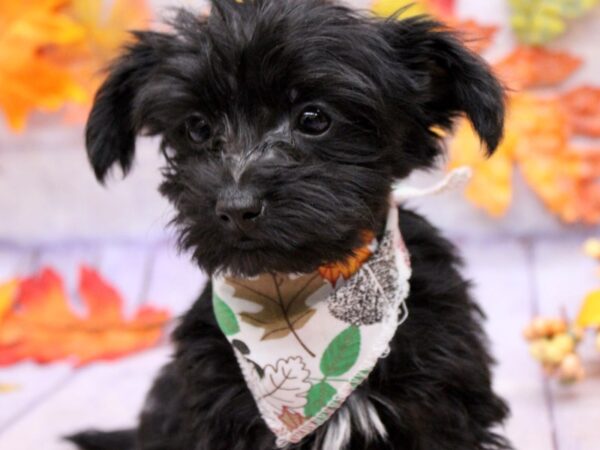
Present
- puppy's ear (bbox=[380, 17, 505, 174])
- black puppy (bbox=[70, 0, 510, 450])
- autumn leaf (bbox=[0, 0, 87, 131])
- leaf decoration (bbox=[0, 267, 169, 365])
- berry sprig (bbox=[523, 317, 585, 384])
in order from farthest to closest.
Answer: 1. autumn leaf (bbox=[0, 0, 87, 131])
2. leaf decoration (bbox=[0, 267, 169, 365])
3. berry sprig (bbox=[523, 317, 585, 384])
4. puppy's ear (bbox=[380, 17, 505, 174])
5. black puppy (bbox=[70, 0, 510, 450])

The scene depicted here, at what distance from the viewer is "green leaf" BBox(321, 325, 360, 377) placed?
Result: 2.50 metres

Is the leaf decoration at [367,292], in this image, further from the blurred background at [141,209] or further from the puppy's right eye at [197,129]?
the blurred background at [141,209]

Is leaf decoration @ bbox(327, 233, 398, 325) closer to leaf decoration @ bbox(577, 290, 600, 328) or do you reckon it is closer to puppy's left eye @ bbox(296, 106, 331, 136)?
puppy's left eye @ bbox(296, 106, 331, 136)

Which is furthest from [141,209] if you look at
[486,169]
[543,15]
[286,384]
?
[286,384]

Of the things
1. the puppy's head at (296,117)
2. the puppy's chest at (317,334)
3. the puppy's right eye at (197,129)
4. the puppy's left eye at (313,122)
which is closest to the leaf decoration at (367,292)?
the puppy's chest at (317,334)

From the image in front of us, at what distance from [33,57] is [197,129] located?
2164 millimetres

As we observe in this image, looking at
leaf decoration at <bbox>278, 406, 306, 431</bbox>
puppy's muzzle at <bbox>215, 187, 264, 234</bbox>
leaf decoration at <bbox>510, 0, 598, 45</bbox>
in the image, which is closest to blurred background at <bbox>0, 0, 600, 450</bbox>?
leaf decoration at <bbox>510, 0, 598, 45</bbox>

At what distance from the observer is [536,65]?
169 inches

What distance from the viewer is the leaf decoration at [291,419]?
2.49 m

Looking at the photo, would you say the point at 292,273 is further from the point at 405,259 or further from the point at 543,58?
the point at 543,58

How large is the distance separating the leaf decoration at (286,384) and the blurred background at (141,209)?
126 centimetres

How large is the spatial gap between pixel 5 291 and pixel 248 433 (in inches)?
81.6

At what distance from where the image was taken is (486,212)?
451 centimetres

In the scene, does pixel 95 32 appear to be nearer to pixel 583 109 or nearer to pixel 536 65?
pixel 536 65
